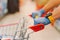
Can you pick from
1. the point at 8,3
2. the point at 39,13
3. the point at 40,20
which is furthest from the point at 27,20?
the point at 8,3

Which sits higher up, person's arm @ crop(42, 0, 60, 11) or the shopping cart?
person's arm @ crop(42, 0, 60, 11)

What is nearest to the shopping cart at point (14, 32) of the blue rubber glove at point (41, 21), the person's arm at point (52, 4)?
the blue rubber glove at point (41, 21)

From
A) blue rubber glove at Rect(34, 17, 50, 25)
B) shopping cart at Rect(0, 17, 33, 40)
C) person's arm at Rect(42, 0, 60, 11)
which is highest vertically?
person's arm at Rect(42, 0, 60, 11)

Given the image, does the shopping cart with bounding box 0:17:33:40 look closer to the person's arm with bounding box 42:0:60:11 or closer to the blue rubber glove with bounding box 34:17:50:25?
the blue rubber glove with bounding box 34:17:50:25

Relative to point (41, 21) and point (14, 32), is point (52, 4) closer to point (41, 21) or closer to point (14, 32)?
point (41, 21)

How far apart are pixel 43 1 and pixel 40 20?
0.44 m

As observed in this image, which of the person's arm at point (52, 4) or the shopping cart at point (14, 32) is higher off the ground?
the person's arm at point (52, 4)

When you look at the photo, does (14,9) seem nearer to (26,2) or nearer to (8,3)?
(8,3)

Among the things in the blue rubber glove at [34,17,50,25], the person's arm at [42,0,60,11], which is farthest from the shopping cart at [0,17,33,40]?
the person's arm at [42,0,60,11]

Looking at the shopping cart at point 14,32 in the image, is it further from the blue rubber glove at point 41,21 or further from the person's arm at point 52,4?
the person's arm at point 52,4

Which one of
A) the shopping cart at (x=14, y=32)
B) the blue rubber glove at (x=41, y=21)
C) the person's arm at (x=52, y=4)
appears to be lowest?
the shopping cart at (x=14, y=32)

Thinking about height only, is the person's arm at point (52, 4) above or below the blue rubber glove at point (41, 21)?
above

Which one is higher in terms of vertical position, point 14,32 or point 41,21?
point 41,21

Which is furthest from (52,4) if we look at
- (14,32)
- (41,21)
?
(14,32)
